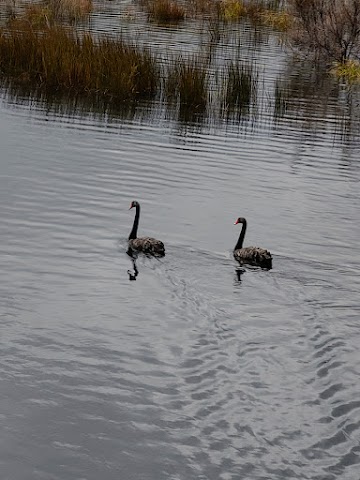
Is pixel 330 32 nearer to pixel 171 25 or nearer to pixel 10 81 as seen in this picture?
pixel 171 25

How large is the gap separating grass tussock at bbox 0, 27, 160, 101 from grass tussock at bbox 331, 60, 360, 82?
10.3 metres

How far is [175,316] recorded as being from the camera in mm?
12109

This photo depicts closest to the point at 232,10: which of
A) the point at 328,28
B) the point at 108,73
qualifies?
the point at 328,28

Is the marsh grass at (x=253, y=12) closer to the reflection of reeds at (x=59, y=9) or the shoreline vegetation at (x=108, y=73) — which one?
the reflection of reeds at (x=59, y=9)

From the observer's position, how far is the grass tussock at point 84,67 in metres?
27.4

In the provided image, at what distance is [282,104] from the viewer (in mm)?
28953

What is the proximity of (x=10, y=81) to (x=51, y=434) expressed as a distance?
68.3 ft

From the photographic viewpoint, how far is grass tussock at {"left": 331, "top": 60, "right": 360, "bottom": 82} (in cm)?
→ 3600

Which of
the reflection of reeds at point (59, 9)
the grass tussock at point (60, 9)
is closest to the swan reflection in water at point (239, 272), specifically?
the grass tussock at point (60, 9)

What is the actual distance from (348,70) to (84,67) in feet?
42.6

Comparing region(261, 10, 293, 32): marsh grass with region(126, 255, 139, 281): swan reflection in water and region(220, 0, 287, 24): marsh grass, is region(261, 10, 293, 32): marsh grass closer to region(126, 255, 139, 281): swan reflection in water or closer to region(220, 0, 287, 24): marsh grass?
region(220, 0, 287, 24): marsh grass

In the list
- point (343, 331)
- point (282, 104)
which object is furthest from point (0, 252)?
point (282, 104)

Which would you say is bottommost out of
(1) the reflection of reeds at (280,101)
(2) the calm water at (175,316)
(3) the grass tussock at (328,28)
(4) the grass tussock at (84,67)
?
(2) the calm water at (175,316)

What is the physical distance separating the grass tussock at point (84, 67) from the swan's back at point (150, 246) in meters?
13.6
